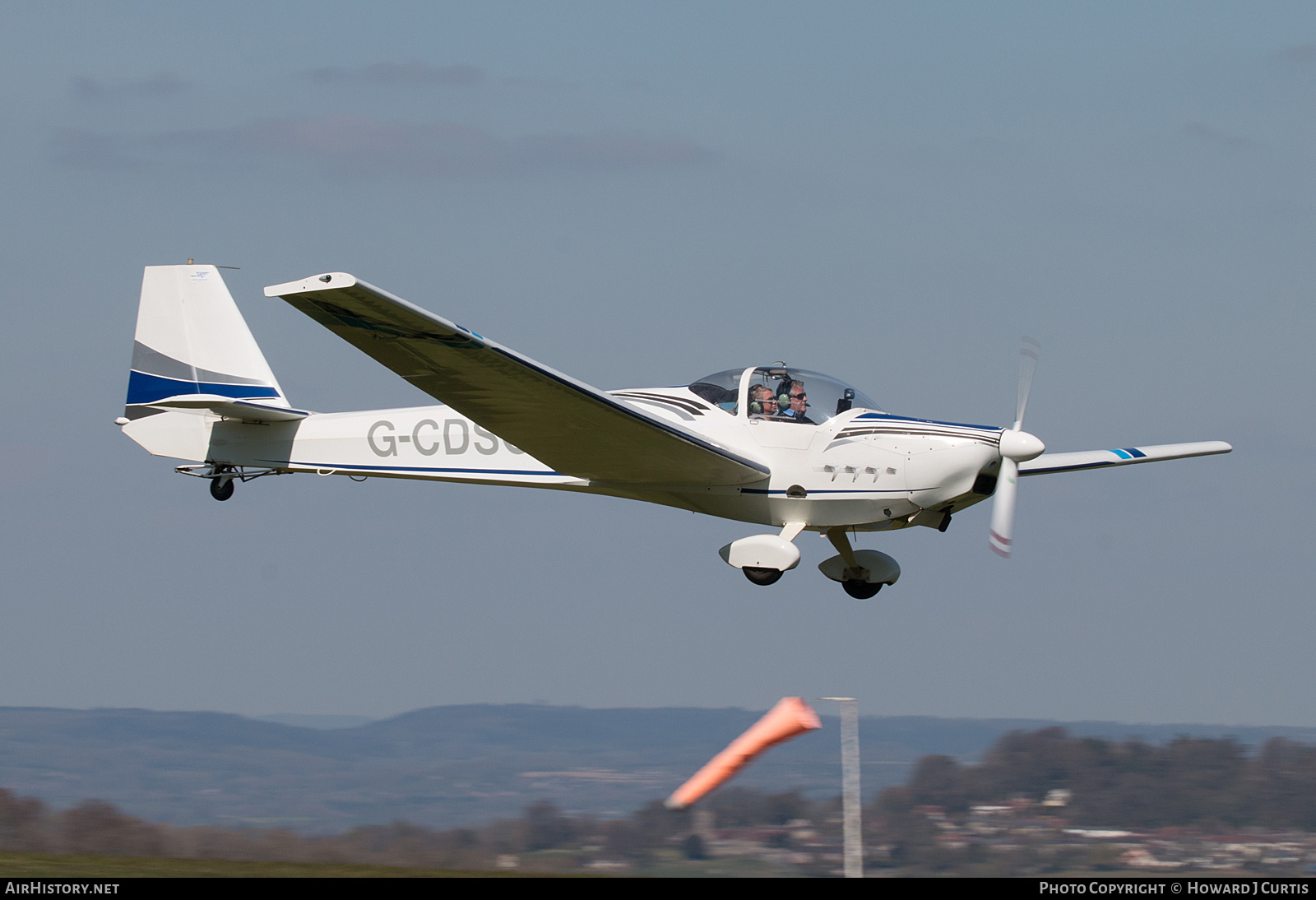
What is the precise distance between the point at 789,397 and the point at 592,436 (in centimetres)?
227

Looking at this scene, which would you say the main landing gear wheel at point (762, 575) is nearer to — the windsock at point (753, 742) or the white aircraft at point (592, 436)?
the white aircraft at point (592, 436)

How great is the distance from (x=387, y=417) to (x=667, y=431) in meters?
4.65

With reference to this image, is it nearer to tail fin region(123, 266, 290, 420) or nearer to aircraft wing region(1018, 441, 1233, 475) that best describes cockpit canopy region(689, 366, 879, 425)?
aircraft wing region(1018, 441, 1233, 475)

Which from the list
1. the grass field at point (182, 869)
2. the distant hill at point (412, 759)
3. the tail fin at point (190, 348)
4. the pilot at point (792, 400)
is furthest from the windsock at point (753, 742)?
the tail fin at point (190, 348)

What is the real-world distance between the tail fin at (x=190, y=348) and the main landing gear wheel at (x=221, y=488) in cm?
111

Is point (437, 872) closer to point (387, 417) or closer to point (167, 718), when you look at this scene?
point (387, 417)

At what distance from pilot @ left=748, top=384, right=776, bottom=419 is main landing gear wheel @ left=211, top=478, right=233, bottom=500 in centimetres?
737

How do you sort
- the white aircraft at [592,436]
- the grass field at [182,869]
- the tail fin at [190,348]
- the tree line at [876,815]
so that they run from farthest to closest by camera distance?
the tail fin at [190,348] → the white aircraft at [592,436] → the tree line at [876,815] → the grass field at [182,869]

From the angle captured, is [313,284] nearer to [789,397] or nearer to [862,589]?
[789,397]

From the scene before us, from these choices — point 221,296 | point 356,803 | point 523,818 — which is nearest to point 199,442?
point 221,296

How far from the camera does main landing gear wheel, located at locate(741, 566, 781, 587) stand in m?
14.4

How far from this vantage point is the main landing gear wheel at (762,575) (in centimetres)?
1444

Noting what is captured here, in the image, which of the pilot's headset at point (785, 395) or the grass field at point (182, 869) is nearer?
the grass field at point (182, 869)
